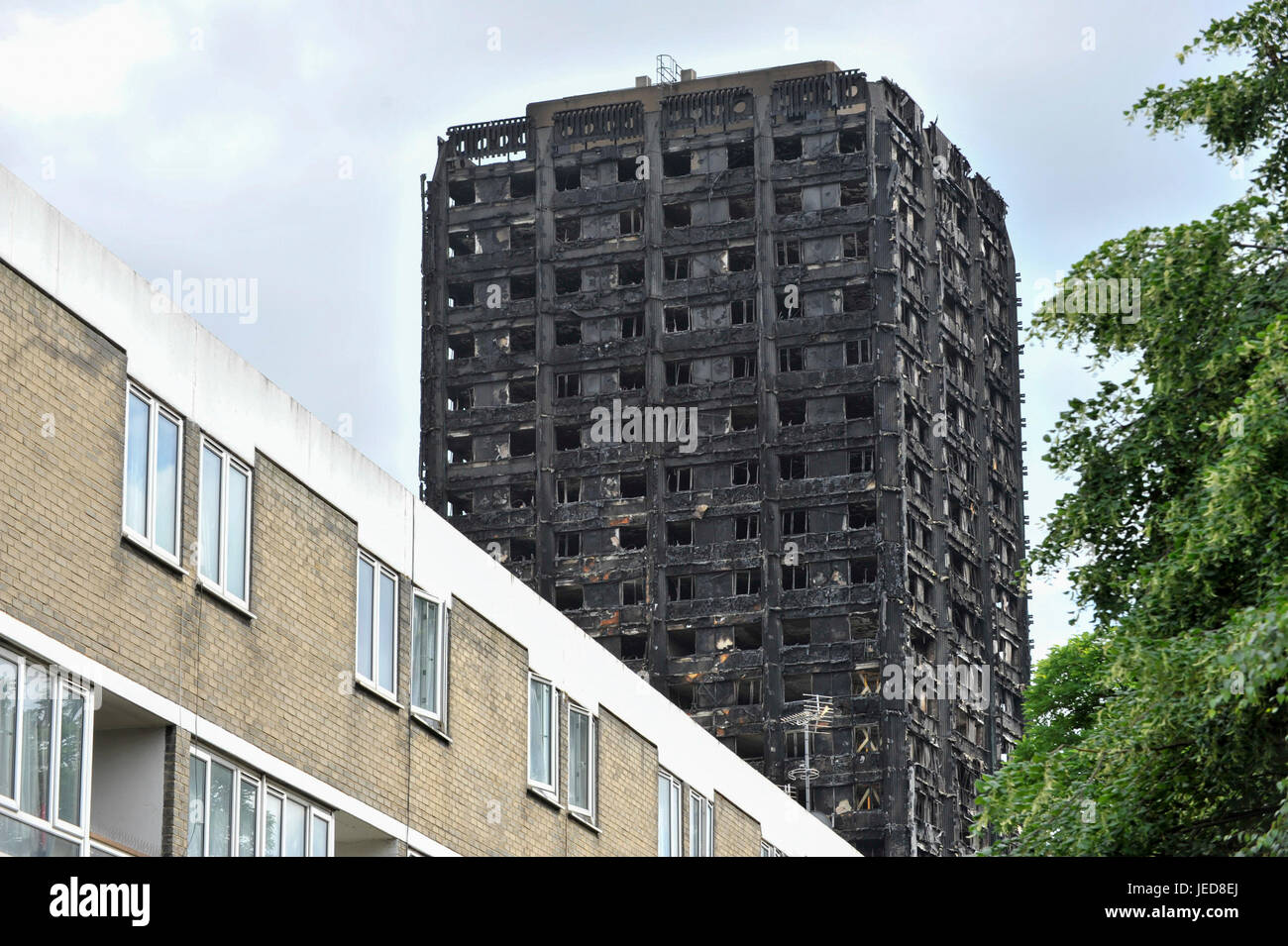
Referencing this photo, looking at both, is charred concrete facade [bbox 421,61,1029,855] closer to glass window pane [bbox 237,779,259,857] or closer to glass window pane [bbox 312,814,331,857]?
glass window pane [bbox 312,814,331,857]

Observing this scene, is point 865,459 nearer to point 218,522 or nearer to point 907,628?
point 907,628

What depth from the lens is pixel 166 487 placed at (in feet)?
85.6

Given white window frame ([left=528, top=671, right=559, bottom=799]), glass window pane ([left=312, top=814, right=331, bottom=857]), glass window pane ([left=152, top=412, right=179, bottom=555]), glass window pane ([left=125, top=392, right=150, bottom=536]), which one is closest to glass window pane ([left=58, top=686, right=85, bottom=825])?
glass window pane ([left=125, top=392, right=150, bottom=536])

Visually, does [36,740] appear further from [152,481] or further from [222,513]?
[222,513]

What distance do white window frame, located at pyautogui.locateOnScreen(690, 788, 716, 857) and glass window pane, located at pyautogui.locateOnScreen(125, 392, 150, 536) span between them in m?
19.1

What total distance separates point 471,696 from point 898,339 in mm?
80105

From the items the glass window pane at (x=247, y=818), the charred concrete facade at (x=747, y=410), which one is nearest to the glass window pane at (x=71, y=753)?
the glass window pane at (x=247, y=818)

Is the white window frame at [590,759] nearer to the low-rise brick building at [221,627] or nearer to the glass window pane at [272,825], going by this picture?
the low-rise brick building at [221,627]

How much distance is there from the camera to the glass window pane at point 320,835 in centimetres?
2891

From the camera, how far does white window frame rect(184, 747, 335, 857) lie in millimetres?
26266

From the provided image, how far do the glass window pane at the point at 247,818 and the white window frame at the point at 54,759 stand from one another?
3339 millimetres

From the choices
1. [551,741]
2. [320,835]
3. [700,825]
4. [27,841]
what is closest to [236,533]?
[320,835]
